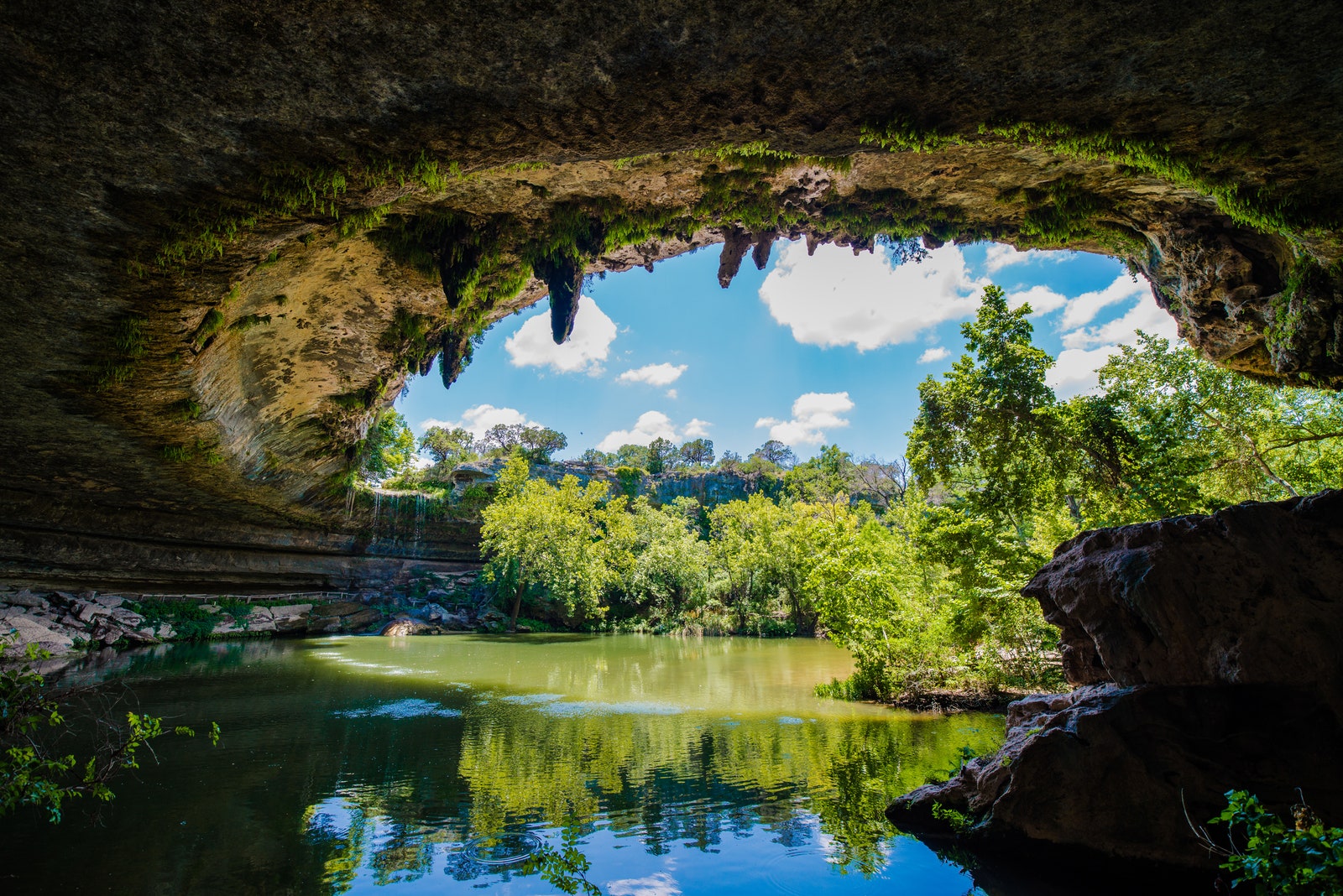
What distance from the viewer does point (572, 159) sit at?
4.70 meters

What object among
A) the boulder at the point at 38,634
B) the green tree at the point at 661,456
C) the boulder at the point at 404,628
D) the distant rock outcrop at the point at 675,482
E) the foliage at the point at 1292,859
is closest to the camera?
the foliage at the point at 1292,859

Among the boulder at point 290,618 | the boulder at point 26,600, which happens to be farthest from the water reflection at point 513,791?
the boulder at point 290,618

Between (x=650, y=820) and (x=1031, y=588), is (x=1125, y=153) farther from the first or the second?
(x=650, y=820)

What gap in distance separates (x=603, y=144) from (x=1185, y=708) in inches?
247

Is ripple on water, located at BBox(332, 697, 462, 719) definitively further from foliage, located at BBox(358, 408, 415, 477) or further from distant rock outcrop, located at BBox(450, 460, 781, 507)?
distant rock outcrop, located at BBox(450, 460, 781, 507)

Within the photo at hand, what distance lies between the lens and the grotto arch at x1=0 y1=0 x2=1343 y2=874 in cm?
327

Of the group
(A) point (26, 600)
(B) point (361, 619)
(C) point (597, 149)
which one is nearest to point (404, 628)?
(B) point (361, 619)

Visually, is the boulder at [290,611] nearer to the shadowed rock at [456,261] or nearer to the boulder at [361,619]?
the boulder at [361,619]

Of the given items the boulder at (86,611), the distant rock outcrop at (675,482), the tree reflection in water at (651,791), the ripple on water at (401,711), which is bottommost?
the tree reflection in water at (651,791)

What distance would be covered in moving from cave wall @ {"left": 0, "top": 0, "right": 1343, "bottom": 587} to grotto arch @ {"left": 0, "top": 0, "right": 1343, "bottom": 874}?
2cm

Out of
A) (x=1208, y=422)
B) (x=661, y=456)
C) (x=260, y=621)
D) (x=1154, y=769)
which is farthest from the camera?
(x=661, y=456)

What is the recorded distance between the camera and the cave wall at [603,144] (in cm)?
325

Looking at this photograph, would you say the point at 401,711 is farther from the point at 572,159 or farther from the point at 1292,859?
the point at 1292,859

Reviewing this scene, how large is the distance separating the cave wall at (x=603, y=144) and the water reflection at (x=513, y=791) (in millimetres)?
4656
